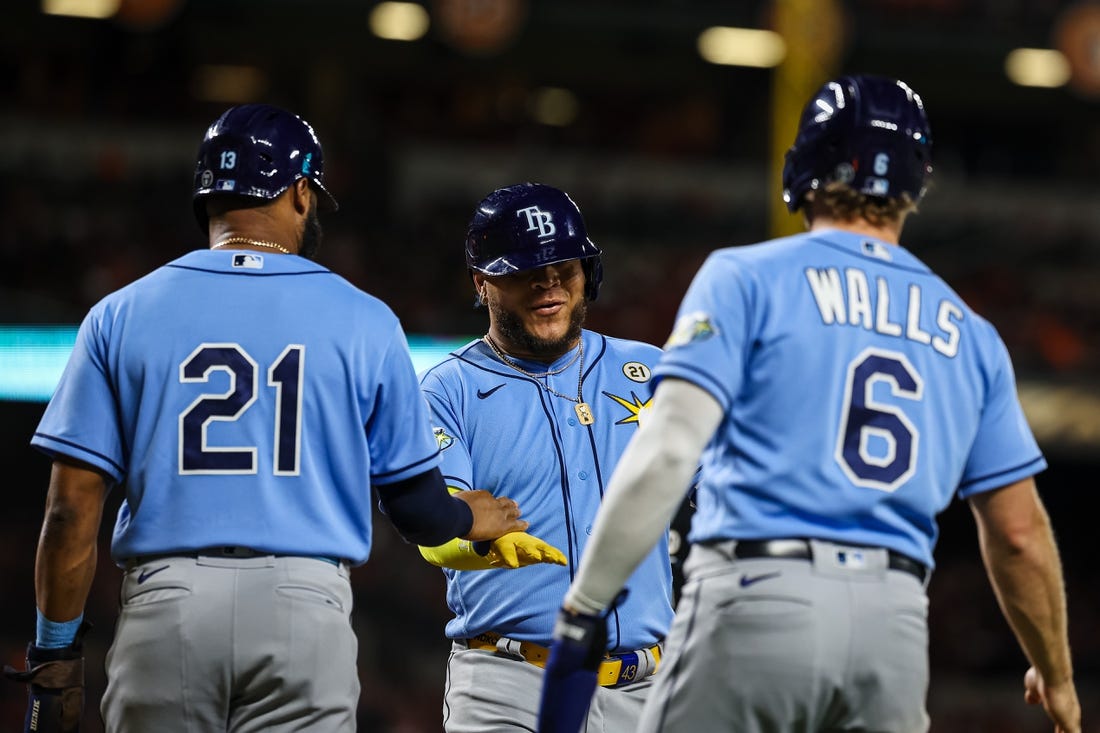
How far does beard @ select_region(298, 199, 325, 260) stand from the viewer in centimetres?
354

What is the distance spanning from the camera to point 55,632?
3.21 m

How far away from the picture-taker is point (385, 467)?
3324 mm

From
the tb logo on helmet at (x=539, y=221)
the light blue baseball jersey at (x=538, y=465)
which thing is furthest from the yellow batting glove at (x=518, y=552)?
the tb logo on helmet at (x=539, y=221)

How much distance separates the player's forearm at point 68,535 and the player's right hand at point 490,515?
874mm

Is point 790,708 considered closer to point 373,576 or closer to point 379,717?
point 379,717

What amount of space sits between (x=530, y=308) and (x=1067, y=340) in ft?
49.9

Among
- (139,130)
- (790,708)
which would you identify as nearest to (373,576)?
(139,130)

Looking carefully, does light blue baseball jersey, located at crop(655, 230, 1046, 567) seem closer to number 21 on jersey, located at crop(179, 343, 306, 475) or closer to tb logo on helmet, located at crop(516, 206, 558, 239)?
number 21 on jersey, located at crop(179, 343, 306, 475)

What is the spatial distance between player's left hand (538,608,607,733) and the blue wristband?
3.66 feet

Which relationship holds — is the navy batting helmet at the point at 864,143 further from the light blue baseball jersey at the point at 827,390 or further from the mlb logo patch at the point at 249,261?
the mlb logo patch at the point at 249,261

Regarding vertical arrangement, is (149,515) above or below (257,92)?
below

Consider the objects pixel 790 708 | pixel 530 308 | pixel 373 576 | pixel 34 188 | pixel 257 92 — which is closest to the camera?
pixel 790 708

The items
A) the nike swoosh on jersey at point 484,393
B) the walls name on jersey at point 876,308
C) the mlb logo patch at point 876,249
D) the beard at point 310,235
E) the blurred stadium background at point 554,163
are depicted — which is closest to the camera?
the walls name on jersey at point 876,308

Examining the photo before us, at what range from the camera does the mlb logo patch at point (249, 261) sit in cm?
328
